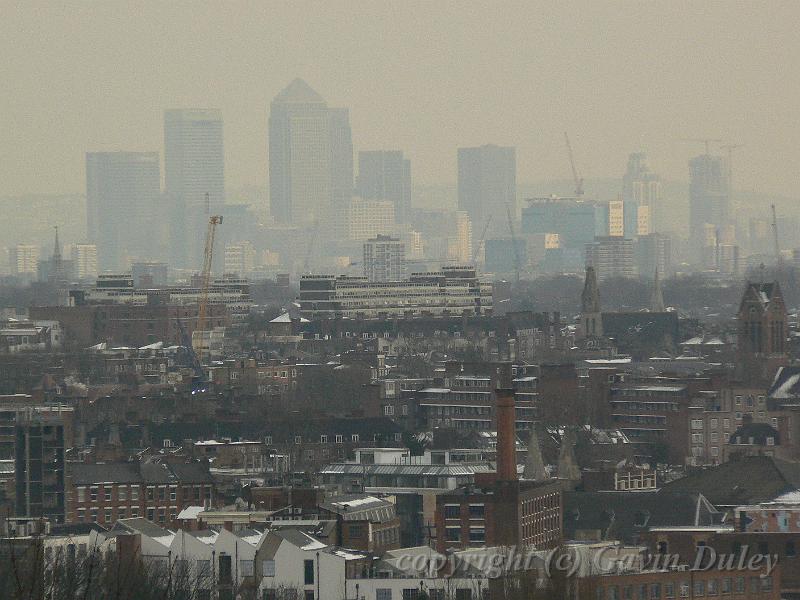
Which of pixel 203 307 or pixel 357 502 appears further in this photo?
pixel 203 307

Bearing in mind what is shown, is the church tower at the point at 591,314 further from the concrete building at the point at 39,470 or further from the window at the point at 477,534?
the window at the point at 477,534

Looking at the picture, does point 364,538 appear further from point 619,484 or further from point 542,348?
point 542,348

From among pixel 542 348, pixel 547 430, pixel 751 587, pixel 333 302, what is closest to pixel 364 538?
pixel 751 587

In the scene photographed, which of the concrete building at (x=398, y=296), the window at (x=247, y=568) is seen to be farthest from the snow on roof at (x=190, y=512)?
the concrete building at (x=398, y=296)

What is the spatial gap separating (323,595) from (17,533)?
5657 millimetres

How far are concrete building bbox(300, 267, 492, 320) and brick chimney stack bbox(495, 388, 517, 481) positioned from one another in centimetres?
11029

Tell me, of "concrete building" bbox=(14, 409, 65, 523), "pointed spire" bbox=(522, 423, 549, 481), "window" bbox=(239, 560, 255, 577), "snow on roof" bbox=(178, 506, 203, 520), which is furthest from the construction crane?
"window" bbox=(239, 560, 255, 577)

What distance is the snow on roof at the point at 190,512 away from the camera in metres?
52.2

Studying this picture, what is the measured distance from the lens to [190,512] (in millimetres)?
53281

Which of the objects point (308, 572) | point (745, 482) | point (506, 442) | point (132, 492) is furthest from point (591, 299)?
point (308, 572)

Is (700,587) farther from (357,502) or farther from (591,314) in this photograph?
(591,314)

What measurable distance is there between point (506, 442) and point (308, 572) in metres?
13.6

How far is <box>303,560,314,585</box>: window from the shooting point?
41.4m

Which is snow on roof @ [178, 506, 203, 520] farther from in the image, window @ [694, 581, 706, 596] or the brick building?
window @ [694, 581, 706, 596]
